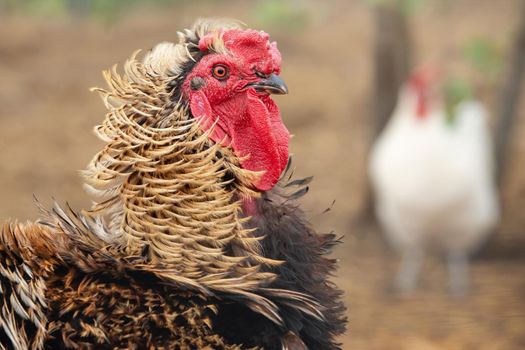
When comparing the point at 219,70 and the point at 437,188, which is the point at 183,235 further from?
the point at 437,188

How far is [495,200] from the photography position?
22.0 ft

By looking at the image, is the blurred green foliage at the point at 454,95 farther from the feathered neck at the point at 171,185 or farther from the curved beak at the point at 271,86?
the feathered neck at the point at 171,185

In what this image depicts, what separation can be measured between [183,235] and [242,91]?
0.42m

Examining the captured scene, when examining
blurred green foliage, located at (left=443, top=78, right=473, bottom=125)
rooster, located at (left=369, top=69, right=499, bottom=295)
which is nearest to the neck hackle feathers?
blurred green foliage, located at (left=443, top=78, right=473, bottom=125)

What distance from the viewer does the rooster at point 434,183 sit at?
6.11 meters

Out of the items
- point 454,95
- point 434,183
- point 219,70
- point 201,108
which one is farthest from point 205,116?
point 434,183

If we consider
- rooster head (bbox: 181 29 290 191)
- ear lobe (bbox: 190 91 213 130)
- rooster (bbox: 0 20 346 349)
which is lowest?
rooster (bbox: 0 20 346 349)

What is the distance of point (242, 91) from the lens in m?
2.20

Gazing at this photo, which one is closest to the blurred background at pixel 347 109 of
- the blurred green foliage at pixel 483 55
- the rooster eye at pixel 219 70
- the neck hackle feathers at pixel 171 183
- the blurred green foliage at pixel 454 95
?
the blurred green foliage at pixel 483 55

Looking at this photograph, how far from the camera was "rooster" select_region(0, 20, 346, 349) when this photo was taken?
1962 mm

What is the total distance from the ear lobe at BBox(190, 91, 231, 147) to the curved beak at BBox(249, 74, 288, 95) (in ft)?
0.46

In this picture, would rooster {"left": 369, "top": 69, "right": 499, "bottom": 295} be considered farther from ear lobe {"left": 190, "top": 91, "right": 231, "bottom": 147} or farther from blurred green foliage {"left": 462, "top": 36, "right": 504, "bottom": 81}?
ear lobe {"left": 190, "top": 91, "right": 231, "bottom": 147}

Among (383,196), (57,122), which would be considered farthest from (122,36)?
(383,196)

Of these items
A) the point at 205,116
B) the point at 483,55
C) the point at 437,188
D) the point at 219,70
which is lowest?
the point at 205,116
